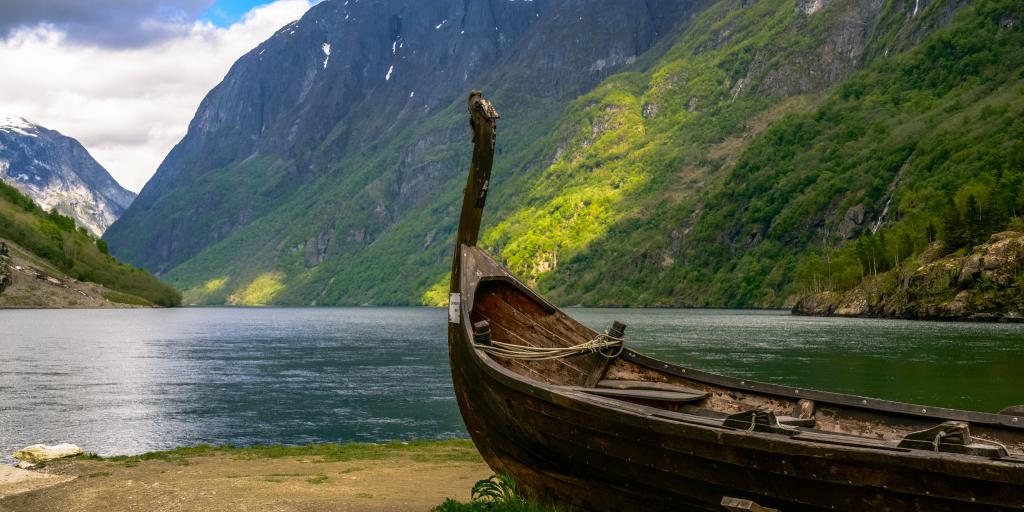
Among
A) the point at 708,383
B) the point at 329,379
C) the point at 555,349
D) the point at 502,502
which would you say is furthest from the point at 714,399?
the point at 329,379

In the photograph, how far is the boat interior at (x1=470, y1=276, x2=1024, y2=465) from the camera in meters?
Result: 11.9

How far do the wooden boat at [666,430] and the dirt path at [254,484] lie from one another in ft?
13.7

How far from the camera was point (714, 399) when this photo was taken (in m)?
17.5

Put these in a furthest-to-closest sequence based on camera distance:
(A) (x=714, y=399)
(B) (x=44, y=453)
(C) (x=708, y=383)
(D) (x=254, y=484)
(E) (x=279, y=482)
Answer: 1. (B) (x=44, y=453)
2. (E) (x=279, y=482)
3. (D) (x=254, y=484)
4. (C) (x=708, y=383)
5. (A) (x=714, y=399)

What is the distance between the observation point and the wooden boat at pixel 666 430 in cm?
1072

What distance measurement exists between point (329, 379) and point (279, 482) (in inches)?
1774

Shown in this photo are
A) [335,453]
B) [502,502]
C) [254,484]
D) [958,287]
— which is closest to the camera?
[502,502]

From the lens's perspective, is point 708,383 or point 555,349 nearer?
point 708,383

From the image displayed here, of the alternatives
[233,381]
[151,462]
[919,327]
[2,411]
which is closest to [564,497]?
[151,462]

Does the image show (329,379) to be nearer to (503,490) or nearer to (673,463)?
(503,490)

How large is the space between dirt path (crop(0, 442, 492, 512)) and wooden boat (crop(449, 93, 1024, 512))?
4172 mm

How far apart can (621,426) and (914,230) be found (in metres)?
159

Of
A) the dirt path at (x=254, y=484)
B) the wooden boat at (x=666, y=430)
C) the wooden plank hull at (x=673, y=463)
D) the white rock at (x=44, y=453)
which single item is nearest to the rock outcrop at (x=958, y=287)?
the dirt path at (x=254, y=484)

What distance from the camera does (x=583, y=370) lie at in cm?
1967
